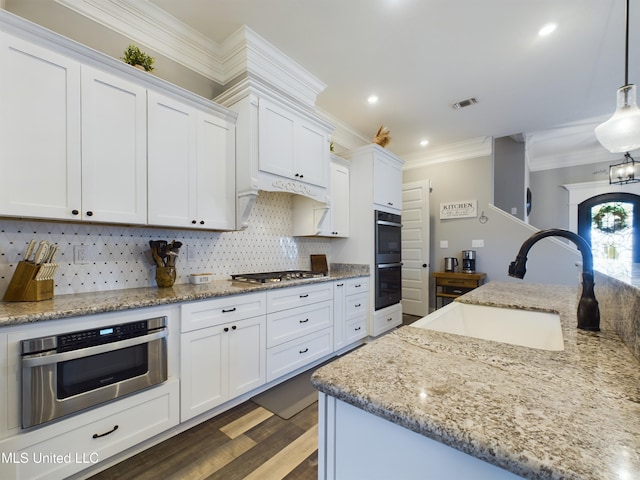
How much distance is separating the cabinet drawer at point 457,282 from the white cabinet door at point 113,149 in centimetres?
410

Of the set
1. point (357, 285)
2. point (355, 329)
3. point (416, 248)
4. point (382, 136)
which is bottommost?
point (355, 329)

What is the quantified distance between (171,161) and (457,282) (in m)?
4.09

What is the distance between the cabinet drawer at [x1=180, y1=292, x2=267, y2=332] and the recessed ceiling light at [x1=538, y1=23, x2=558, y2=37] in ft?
9.99

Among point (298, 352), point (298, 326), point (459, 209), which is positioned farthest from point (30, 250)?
point (459, 209)

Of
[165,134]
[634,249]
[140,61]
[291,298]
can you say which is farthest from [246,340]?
[634,249]

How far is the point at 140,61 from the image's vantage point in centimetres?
189

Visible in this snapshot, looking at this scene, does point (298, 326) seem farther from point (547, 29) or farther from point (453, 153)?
point (453, 153)

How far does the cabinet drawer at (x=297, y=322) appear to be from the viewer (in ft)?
7.59

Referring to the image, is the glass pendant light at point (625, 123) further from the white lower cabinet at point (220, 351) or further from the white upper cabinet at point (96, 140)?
the white upper cabinet at point (96, 140)

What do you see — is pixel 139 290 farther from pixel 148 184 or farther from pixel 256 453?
pixel 256 453

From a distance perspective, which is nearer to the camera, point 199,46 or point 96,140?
point 96,140

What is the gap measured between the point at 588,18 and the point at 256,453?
381 centimetres

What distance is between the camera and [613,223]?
520 centimetres

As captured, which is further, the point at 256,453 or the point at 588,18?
the point at 588,18
